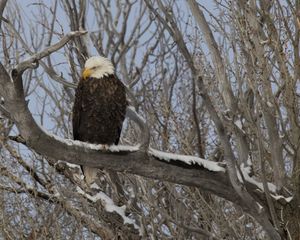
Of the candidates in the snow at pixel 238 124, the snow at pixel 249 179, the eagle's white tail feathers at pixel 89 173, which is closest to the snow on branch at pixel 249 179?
the snow at pixel 249 179

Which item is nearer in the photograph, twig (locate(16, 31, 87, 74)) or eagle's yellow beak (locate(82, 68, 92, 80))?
twig (locate(16, 31, 87, 74))

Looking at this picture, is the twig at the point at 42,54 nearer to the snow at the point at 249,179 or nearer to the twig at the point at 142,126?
the twig at the point at 142,126

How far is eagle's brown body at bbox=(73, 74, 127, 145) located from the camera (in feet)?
17.7

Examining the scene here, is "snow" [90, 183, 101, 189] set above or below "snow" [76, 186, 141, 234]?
above

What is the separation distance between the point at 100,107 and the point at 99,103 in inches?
1.5

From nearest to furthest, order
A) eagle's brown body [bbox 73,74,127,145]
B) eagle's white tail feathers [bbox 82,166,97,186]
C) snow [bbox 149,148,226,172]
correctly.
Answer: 1. snow [bbox 149,148,226,172]
2. eagle's brown body [bbox 73,74,127,145]
3. eagle's white tail feathers [bbox 82,166,97,186]

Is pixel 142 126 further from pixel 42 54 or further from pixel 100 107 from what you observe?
pixel 100 107

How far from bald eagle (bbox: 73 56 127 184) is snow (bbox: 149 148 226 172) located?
3.46 ft

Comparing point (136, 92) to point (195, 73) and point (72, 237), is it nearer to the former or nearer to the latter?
point (72, 237)

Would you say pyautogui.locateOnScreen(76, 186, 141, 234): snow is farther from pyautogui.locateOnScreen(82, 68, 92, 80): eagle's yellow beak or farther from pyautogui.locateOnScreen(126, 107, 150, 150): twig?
pyautogui.locateOnScreen(126, 107, 150, 150): twig

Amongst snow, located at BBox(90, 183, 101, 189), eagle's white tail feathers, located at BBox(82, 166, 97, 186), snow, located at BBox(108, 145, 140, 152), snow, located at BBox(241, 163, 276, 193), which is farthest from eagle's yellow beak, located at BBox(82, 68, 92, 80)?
snow, located at BBox(90, 183, 101, 189)

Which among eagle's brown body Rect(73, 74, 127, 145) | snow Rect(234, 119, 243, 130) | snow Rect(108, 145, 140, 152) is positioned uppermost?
eagle's brown body Rect(73, 74, 127, 145)

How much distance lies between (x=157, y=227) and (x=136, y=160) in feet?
7.03

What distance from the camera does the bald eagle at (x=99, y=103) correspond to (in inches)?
213
